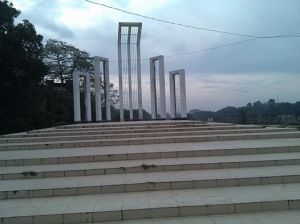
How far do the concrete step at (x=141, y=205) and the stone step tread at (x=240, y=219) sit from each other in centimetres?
9

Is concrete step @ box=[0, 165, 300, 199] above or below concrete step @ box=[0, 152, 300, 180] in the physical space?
below

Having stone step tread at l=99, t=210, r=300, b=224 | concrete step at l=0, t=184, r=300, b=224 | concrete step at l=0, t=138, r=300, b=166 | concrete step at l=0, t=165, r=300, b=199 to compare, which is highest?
concrete step at l=0, t=138, r=300, b=166

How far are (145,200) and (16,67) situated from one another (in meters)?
14.6

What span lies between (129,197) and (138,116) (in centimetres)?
1730

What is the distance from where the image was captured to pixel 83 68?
34.3 m

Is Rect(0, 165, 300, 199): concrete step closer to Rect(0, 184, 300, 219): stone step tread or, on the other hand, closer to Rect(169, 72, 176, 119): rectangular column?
Rect(0, 184, 300, 219): stone step tread

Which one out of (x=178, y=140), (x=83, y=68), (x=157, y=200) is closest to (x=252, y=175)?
(x=157, y=200)

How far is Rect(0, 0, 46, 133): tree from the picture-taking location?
17.6 metres

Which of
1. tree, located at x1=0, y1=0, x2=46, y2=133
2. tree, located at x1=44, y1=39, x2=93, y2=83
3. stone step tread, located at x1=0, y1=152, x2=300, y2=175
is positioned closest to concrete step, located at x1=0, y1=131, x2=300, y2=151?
stone step tread, located at x1=0, y1=152, x2=300, y2=175

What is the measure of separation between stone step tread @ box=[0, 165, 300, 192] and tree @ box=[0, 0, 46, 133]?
12458 mm

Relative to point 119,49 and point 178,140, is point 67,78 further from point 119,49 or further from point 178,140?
point 178,140

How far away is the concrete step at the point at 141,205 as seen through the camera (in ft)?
15.8

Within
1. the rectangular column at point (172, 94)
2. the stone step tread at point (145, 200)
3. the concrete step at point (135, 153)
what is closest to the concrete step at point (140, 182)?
the stone step tread at point (145, 200)

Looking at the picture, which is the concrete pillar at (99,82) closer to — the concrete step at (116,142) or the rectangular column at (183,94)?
the rectangular column at (183,94)
